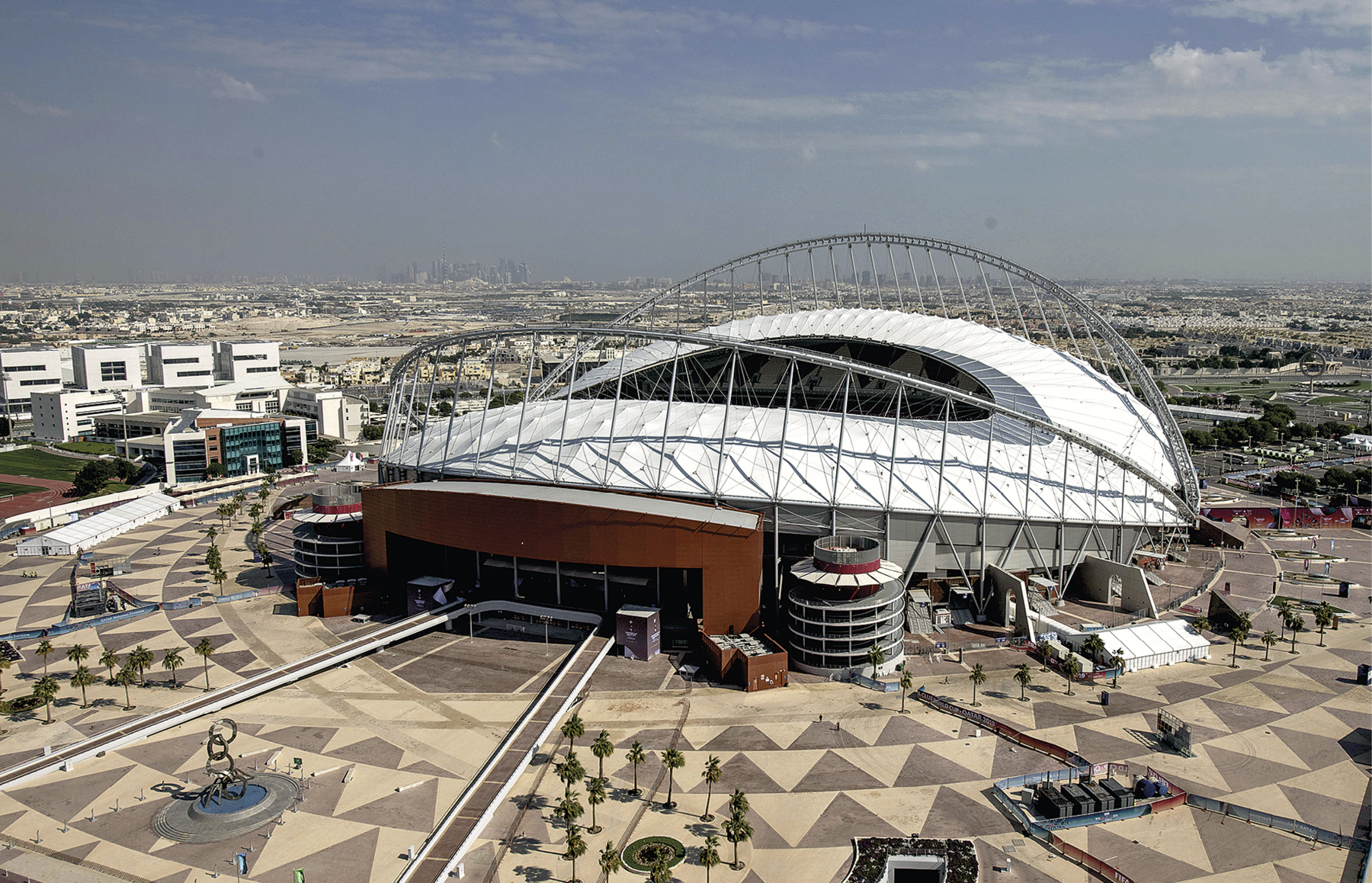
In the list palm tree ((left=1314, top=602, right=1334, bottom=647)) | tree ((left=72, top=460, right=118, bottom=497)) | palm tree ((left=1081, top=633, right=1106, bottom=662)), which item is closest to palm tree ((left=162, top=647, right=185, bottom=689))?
palm tree ((left=1081, top=633, right=1106, bottom=662))

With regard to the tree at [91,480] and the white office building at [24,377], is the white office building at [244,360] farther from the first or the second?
the tree at [91,480]

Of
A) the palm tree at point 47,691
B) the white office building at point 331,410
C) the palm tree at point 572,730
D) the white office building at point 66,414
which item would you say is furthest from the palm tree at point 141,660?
the white office building at point 66,414

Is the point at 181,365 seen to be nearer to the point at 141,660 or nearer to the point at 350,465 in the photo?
the point at 350,465

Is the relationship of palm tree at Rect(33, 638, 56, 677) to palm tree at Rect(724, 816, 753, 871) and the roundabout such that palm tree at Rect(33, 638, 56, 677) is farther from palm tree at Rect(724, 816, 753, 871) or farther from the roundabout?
palm tree at Rect(724, 816, 753, 871)

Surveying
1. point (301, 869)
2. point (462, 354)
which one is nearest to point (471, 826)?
point (301, 869)

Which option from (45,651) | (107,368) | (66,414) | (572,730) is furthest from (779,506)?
(107,368)

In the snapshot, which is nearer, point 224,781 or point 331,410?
point 224,781
